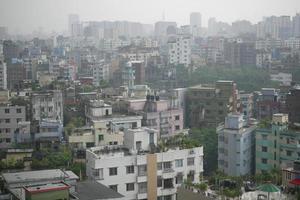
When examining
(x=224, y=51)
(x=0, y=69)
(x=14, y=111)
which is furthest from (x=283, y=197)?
(x=224, y=51)

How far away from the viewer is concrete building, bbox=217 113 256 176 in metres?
5.73

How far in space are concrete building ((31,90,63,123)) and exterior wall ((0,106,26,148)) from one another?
0.31m

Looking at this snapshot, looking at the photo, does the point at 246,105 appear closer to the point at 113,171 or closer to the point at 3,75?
the point at 3,75

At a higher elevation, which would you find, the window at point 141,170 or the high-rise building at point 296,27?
the high-rise building at point 296,27

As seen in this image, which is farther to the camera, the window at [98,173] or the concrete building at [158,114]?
the concrete building at [158,114]

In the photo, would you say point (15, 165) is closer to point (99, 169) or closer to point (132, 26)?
point (99, 169)

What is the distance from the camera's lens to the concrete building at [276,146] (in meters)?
5.44

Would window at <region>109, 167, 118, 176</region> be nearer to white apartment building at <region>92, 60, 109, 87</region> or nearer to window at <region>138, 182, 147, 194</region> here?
window at <region>138, 182, 147, 194</region>

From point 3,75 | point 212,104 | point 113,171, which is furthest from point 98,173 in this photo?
point 3,75

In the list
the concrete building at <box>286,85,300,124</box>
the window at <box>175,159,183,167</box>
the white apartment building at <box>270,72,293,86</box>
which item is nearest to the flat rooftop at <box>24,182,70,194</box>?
the window at <box>175,159,183,167</box>

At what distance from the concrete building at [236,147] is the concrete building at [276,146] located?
136mm

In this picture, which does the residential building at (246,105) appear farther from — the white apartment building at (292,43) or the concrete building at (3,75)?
the white apartment building at (292,43)

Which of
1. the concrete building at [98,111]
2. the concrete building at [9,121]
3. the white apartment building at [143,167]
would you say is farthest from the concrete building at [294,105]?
the concrete building at [9,121]

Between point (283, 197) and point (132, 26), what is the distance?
22.7 metres
